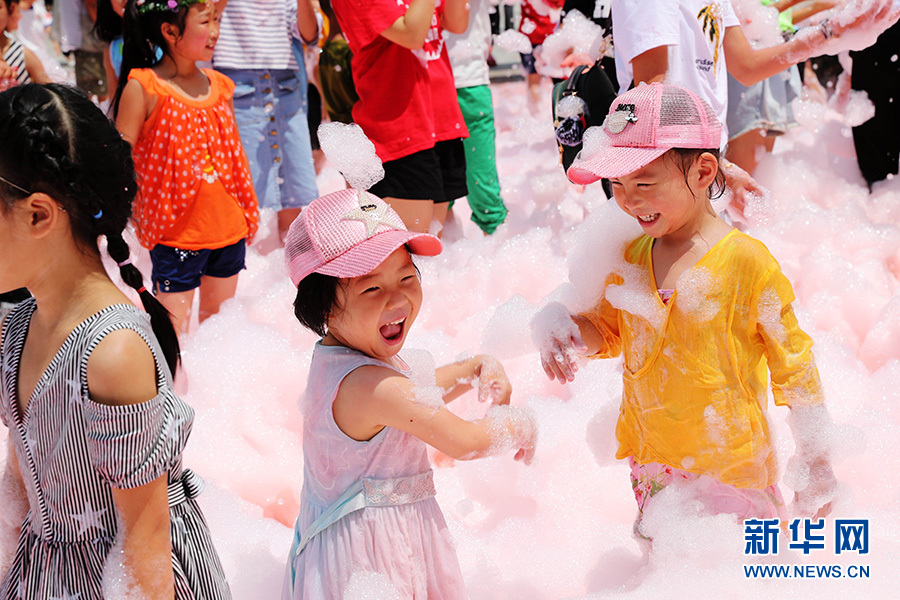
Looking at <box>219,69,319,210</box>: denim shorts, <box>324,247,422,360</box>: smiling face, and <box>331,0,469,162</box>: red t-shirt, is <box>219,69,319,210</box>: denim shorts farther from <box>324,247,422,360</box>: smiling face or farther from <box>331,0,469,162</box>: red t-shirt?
<box>324,247,422,360</box>: smiling face

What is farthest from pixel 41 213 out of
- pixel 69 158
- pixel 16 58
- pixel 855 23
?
pixel 16 58

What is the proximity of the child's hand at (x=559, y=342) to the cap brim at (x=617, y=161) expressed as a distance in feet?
0.97

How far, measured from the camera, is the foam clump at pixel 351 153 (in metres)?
1.67

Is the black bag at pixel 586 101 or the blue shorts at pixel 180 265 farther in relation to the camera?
the blue shorts at pixel 180 265

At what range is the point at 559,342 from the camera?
1778 millimetres

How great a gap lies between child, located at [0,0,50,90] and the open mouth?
2041 millimetres

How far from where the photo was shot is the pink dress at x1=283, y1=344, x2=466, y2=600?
60.6 inches

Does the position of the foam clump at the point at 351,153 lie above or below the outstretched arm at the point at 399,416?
above

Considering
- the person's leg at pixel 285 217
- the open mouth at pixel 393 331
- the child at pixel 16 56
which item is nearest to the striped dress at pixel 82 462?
the open mouth at pixel 393 331

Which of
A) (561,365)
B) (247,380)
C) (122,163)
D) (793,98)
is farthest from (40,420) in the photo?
(793,98)

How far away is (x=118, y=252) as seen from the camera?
1400mm

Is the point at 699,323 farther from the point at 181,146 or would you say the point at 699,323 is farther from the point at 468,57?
the point at 468,57

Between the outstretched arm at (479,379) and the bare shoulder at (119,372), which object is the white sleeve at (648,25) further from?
the bare shoulder at (119,372)

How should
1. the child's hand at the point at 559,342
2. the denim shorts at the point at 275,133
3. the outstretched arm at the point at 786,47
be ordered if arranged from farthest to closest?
1. the denim shorts at the point at 275,133
2. the outstretched arm at the point at 786,47
3. the child's hand at the point at 559,342
